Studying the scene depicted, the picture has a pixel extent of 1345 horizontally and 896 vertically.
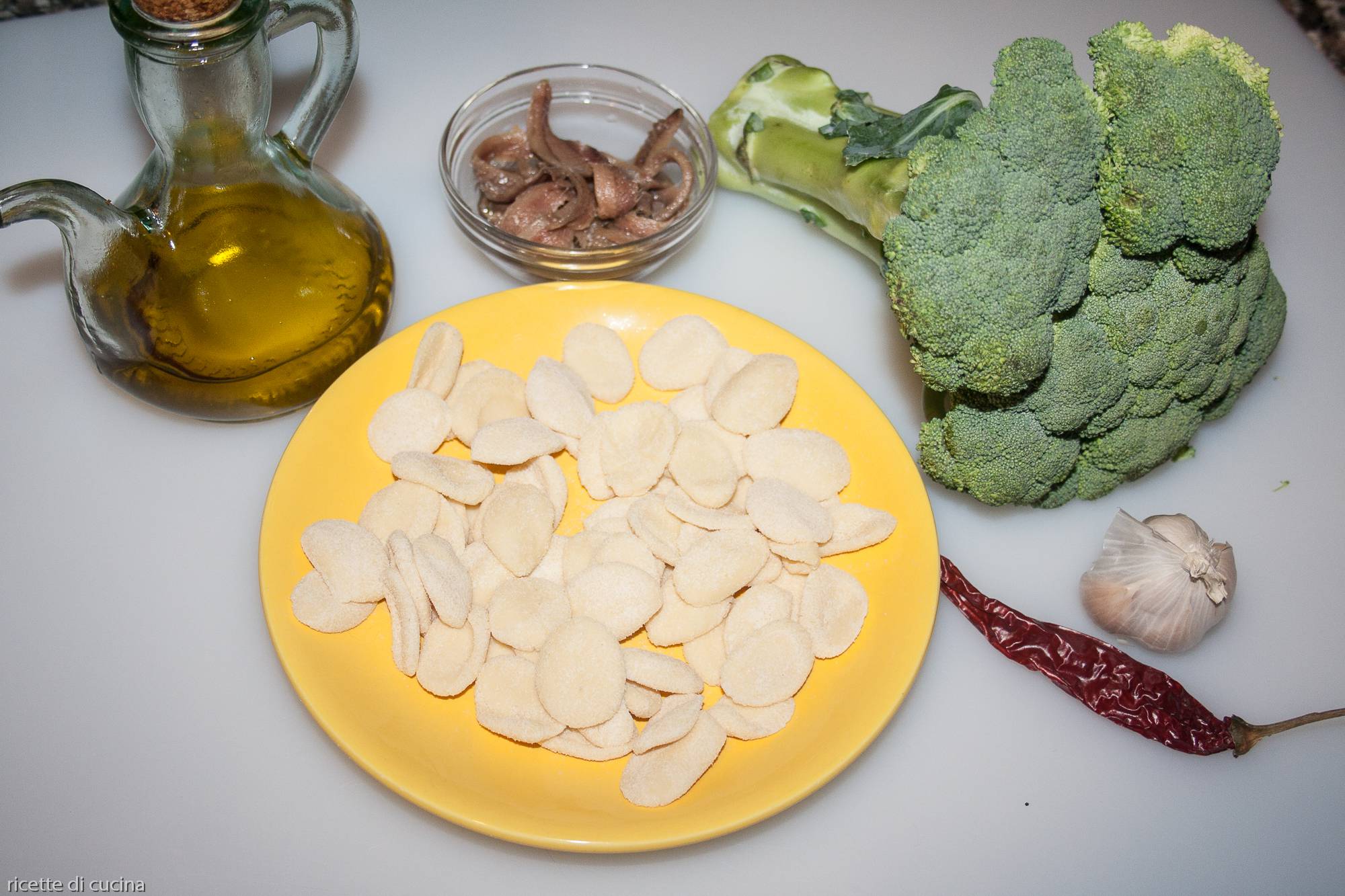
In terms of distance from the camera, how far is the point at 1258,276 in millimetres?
1209

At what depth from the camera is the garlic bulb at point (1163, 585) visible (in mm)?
1131

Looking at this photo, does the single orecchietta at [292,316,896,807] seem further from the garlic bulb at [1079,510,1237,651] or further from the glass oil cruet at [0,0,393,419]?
the garlic bulb at [1079,510,1237,651]

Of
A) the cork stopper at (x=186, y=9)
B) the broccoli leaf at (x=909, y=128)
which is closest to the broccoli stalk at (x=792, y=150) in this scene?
the broccoli leaf at (x=909, y=128)

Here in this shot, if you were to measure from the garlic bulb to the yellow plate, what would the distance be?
0.23m

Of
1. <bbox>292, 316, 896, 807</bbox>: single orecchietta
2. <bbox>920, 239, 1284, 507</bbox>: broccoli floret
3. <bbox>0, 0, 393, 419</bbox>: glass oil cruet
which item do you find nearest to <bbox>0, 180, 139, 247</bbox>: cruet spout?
<bbox>0, 0, 393, 419</bbox>: glass oil cruet

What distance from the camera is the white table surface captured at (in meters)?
1.04

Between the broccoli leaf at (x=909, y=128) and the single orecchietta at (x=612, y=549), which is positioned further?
the broccoli leaf at (x=909, y=128)

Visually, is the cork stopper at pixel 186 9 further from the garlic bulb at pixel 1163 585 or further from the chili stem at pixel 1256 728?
the chili stem at pixel 1256 728

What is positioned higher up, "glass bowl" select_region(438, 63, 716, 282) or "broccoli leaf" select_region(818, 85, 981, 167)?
"broccoli leaf" select_region(818, 85, 981, 167)

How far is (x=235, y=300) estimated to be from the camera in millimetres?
1139

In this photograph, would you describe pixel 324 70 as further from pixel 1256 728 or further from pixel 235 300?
pixel 1256 728

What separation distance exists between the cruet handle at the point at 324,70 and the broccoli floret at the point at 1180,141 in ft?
2.70

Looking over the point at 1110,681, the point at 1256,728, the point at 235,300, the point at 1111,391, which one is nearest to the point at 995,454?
the point at 1111,391

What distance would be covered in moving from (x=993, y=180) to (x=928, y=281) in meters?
0.12
